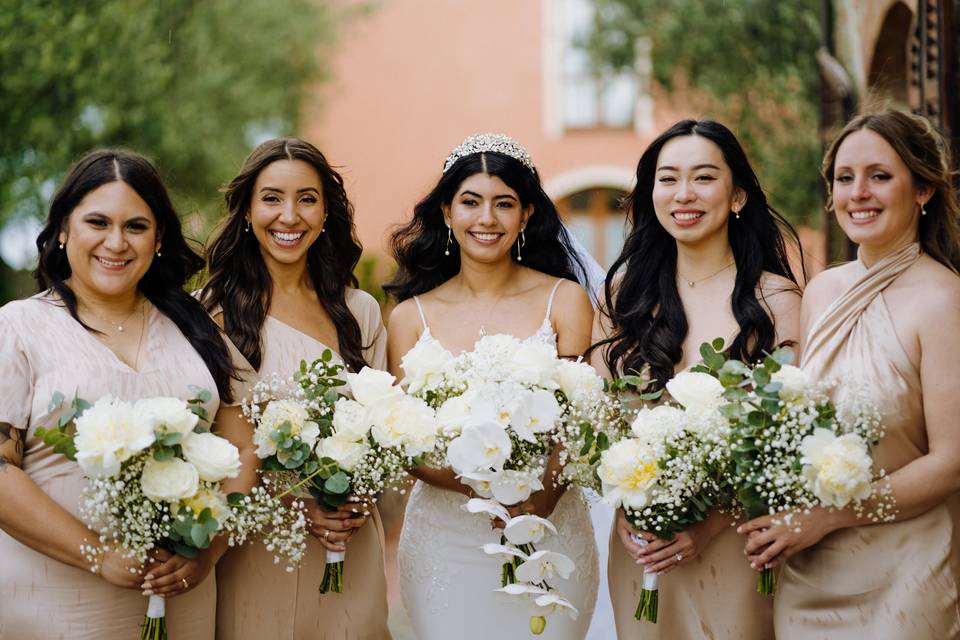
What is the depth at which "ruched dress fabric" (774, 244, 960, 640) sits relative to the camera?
3672mm

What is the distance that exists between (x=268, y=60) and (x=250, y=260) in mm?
17054

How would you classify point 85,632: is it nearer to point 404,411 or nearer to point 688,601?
point 404,411

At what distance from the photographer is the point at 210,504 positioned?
3.76 m

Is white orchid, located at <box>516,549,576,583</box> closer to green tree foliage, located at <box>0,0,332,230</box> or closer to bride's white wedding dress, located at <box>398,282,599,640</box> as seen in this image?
Result: bride's white wedding dress, located at <box>398,282,599,640</box>

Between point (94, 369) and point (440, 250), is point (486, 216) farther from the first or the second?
point (94, 369)

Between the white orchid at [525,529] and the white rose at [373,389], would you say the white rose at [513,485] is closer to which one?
the white orchid at [525,529]

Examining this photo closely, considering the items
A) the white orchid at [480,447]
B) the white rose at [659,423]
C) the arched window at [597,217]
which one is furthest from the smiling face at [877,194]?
the arched window at [597,217]

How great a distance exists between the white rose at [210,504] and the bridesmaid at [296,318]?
56 centimetres

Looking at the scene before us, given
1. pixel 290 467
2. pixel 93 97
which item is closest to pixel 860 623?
pixel 290 467

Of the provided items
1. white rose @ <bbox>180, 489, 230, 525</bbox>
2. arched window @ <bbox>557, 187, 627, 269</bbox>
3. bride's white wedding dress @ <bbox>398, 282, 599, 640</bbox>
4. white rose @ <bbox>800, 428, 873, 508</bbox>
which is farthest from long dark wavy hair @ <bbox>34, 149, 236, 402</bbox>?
arched window @ <bbox>557, 187, 627, 269</bbox>

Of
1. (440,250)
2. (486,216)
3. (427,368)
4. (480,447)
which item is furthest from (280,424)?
(440,250)

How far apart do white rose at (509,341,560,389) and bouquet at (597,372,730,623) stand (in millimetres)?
362

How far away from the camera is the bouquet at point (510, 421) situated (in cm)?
397

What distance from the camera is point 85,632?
390cm
